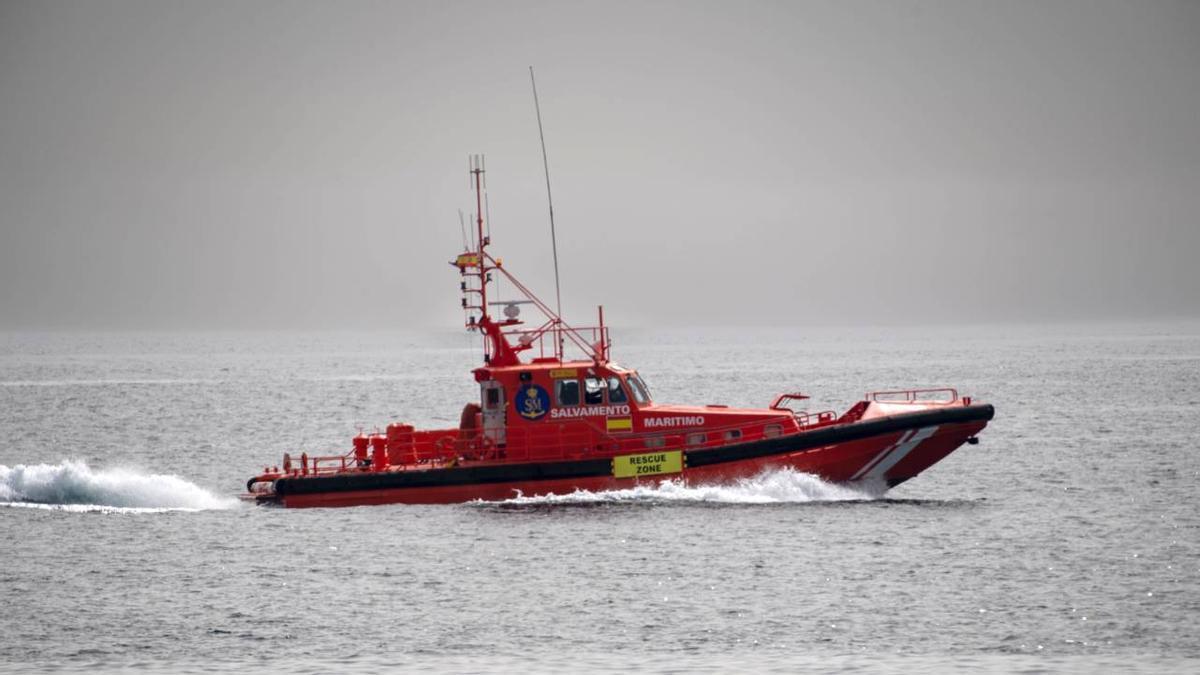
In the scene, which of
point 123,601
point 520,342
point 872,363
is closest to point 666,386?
point 872,363

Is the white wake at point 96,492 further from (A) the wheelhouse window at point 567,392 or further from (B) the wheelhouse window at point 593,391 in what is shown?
(B) the wheelhouse window at point 593,391

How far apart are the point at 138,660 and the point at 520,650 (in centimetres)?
466

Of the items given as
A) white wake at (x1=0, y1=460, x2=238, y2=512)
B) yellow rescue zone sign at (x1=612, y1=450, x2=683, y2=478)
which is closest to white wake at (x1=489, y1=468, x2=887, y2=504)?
yellow rescue zone sign at (x1=612, y1=450, x2=683, y2=478)

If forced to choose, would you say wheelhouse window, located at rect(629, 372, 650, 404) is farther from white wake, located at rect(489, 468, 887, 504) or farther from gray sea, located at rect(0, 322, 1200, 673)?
gray sea, located at rect(0, 322, 1200, 673)

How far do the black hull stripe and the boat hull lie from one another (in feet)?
0.06

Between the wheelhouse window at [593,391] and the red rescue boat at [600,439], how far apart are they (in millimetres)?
18

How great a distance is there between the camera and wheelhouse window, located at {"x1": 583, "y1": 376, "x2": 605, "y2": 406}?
29766 millimetres

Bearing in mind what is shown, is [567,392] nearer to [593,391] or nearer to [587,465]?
[593,391]

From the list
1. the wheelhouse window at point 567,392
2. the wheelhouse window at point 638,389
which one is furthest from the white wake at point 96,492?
the wheelhouse window at point 638,389

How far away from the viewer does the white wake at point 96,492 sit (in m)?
32.4

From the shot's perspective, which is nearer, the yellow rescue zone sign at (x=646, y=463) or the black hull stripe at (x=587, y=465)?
the black hull stripe at (x=587, y=465)

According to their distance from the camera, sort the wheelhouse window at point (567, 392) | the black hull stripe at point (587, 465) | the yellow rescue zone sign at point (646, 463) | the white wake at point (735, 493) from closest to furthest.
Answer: the black hull stripe at point (587, 465) → the yellow rescue zone sign at point (646, 463) → the white wake at point (735, 493) → the wheelhouse window at point (567, 392)

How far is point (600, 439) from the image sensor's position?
29.8 metres

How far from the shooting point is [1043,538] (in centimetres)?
2716
